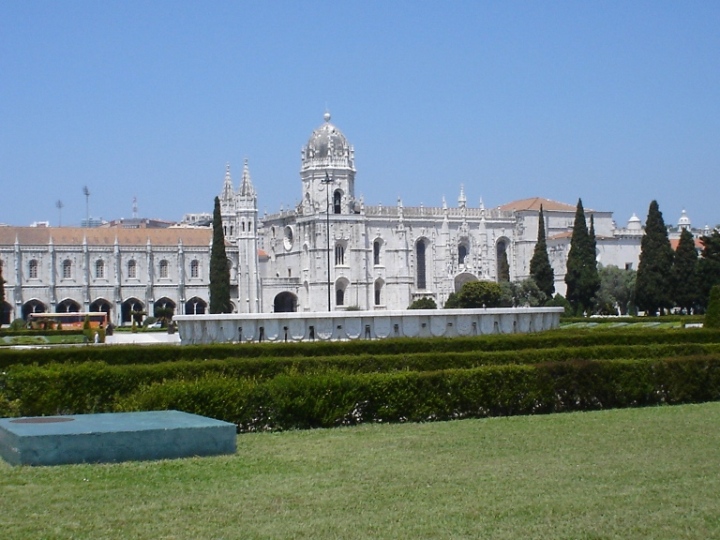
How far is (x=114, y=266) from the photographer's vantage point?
2906 inches

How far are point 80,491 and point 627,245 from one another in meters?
77.9

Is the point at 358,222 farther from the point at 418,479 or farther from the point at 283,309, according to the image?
the point at 418,479

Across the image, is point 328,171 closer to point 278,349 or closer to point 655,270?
point 655,270

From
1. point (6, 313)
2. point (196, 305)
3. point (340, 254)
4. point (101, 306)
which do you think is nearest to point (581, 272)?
point (340, 254)

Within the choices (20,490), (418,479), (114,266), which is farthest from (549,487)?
(114,266)

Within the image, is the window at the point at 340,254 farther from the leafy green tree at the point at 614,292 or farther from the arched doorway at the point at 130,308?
the leafy green tree at the point at 614,292

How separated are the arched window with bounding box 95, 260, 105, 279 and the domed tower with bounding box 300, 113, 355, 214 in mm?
16319

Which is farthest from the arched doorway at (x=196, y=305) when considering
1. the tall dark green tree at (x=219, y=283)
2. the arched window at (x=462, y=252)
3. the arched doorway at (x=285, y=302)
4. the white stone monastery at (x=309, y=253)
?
the arched window at (x=462, y=252)

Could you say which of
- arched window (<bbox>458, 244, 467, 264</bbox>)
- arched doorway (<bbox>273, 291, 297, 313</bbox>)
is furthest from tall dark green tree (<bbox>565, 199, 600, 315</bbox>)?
arched doorway (<bbox>273, 291, 297, 313</bbox>)

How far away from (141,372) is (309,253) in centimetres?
6209

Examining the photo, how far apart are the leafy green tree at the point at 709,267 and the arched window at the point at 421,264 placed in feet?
103

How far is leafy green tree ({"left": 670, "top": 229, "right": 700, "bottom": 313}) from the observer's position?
55.1m

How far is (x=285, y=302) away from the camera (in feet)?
258

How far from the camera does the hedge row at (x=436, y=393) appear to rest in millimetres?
14219
